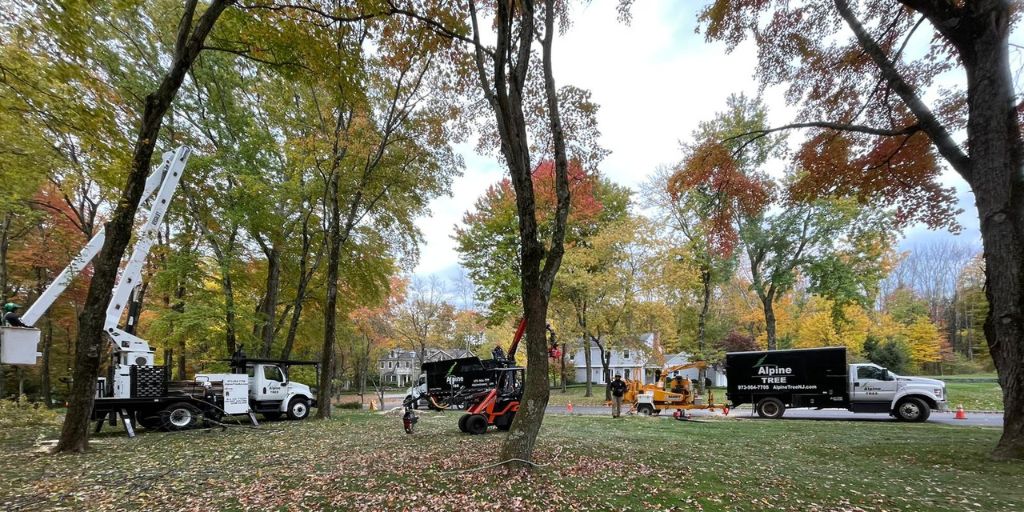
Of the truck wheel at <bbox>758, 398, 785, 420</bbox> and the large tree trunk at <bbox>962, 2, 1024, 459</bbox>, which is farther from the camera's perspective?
the truck wheel at <bbox>758, 398, 785, 420</bbox>

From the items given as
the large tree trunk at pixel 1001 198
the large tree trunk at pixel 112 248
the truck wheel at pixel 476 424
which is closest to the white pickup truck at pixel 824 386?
the large tree trunk at pixel 1001 198

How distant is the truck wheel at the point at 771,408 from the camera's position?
1684 centimetres

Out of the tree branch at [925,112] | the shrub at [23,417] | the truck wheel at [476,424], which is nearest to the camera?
the tree branch at [925,112]

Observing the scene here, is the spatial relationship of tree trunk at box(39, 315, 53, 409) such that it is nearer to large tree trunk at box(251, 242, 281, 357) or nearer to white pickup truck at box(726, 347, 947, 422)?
large tree trunk at box(251, 242, 281, 357)

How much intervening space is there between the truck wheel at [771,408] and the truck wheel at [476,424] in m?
12.4

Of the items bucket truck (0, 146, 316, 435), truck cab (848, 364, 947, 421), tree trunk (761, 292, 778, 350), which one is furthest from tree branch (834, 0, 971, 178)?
tree trunk (761, 292, 778, 350)

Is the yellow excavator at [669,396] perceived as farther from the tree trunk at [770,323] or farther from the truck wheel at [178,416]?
the truck wheel at [178,416]

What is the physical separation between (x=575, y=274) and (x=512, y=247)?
16.1 ft

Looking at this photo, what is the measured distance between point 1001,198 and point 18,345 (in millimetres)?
17145

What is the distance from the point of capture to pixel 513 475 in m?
5.93

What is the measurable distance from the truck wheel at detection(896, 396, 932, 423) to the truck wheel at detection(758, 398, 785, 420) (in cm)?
352

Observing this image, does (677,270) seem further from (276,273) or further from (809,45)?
(276,273)

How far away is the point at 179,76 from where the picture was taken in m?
7.62

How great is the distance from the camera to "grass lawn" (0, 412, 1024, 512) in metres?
4.98
